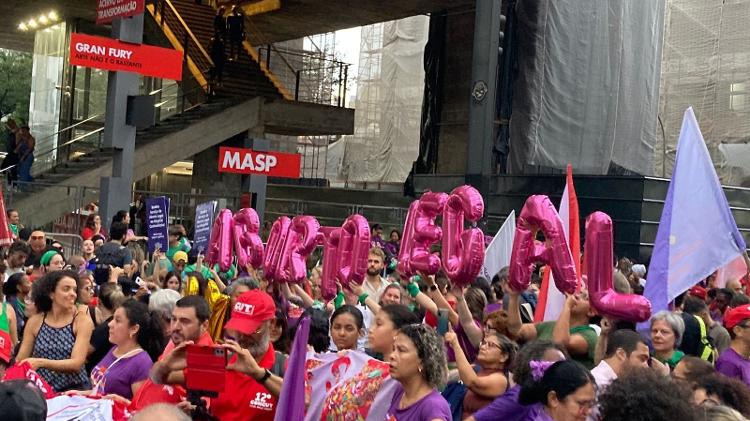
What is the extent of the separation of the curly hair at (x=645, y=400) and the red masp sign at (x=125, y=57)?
14.9 metres

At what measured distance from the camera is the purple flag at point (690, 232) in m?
8.45

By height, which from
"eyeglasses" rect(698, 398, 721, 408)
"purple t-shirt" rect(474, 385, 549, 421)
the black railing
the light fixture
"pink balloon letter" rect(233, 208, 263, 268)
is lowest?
"purple t-shirt" rect(474, 385, 549, 421)

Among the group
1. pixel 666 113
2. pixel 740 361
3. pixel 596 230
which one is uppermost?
pixel 666 113

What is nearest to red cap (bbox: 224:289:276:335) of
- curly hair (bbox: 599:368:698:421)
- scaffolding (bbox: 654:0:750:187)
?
curly hair (bbox: 599:368:698:421)

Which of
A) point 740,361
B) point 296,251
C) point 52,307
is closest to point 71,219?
point 296,251

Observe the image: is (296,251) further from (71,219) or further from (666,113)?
(666,113)

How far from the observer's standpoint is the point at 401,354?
4.69 m

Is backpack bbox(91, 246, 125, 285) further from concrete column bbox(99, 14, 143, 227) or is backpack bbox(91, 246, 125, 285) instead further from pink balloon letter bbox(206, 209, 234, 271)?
concrete column bbox(99, 14, 143, 227)

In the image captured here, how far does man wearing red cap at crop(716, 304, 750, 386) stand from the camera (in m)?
6.59

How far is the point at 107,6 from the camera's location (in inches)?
738

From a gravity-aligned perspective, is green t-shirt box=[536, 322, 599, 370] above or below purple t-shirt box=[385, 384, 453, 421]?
above

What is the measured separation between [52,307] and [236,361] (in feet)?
7.02

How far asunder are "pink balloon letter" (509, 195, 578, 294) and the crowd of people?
0.20 metres

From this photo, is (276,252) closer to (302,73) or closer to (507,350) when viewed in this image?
(507,350)
